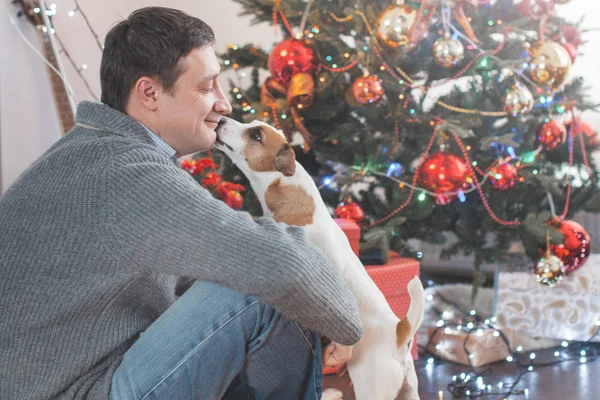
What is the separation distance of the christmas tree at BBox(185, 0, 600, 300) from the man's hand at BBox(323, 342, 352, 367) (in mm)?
1002

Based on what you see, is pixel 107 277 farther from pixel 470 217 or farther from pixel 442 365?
pixel 470 217

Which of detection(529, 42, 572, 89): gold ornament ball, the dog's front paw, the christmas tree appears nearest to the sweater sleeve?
the dog's front paw

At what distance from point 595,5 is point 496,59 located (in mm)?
1086

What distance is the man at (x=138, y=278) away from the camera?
1021 millimetres

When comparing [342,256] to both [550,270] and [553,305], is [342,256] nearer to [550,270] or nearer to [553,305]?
[550,270]

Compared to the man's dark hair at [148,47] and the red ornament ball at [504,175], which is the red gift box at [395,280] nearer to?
the red ornament ball at [504,175]

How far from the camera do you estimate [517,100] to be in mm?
2438

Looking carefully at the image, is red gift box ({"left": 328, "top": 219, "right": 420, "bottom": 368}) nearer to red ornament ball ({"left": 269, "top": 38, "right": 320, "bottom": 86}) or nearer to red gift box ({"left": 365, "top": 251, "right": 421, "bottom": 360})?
red gift box ({"left": 365, "top": 251, "right": 421, "bottom": 360})

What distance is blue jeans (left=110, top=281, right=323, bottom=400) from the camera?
42.8 inches

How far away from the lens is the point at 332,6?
2719mm

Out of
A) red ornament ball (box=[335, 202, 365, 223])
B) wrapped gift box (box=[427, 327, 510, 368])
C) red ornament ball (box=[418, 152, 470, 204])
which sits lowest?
wrapped gift box (box=[427, 327, 510, 368])

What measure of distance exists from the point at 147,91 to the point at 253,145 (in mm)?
484

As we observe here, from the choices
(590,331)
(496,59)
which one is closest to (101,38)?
(496,59)

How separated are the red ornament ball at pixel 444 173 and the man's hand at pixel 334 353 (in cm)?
116
